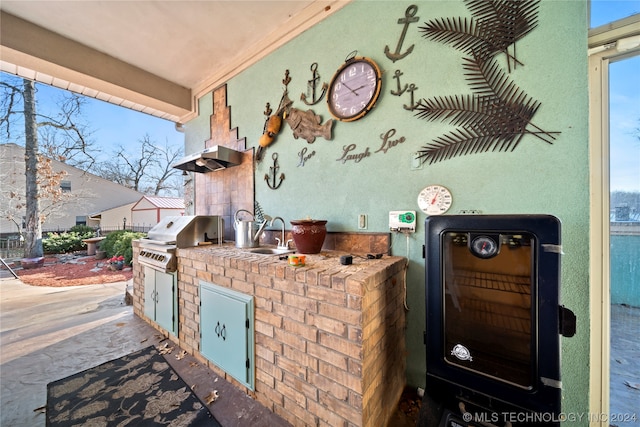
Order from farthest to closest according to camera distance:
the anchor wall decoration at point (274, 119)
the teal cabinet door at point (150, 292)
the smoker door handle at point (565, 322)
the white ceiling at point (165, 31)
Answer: the teal cabinet door at point (150, 292), the anchor wall decoration at point (274, 119), the white ceiling at point (165, 31), the smoker door handle at point (565, 322)

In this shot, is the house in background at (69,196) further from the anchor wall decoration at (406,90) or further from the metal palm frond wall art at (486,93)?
the metal palm frond wall art at (486,93)

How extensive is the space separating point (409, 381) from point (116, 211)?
13149mm

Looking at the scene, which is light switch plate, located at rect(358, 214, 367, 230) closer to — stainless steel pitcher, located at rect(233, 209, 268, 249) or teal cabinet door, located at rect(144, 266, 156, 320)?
stainless steel pitcher, located at rect(233, 209, 268, 249)

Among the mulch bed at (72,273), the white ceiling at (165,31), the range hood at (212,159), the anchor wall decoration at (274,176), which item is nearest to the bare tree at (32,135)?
the mulch bed at (72,273)

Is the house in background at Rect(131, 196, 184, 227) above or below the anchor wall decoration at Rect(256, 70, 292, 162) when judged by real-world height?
below

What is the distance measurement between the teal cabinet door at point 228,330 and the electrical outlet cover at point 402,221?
1218 mm

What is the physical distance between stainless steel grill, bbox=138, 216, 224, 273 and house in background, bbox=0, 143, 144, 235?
7867mm

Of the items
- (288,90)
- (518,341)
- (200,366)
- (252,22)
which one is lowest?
(200,366)

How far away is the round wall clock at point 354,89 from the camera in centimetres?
187

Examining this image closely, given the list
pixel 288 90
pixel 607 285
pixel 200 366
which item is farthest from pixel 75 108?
pixel 607 285

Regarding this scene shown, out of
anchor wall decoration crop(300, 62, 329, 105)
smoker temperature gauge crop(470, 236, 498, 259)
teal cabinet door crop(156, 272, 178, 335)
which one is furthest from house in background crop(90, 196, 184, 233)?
smoker temperature gauge crop(470, 236, 498, 259)

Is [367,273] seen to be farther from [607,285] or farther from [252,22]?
[252,22]

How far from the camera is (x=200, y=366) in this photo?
2049mm

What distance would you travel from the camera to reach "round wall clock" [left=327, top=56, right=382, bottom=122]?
73.7 inches
